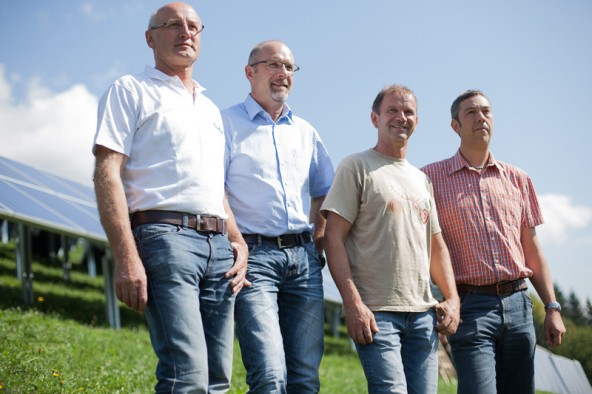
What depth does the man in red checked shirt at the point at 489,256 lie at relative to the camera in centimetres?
422

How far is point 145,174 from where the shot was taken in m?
3.13

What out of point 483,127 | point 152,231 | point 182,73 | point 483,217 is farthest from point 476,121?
point 152,231

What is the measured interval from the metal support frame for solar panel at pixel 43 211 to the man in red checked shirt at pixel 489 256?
19.6 ft

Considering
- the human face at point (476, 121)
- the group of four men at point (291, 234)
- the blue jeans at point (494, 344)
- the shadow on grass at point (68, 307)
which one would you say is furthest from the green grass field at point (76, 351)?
the human face at point (476, 121)

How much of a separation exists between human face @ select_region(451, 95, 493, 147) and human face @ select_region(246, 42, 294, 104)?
1.29m

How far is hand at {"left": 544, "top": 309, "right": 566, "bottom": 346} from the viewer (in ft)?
15.0

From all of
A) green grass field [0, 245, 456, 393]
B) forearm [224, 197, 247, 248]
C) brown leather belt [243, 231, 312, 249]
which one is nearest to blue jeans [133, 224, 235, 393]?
forearm [224, 197, 247, 248]

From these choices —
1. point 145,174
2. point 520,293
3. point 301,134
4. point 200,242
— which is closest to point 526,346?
point 520,293

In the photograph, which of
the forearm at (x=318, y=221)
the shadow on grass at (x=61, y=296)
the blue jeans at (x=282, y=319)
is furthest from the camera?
the shadow on grass at (x=61, y=296)

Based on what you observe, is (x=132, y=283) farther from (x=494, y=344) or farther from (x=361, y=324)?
(x=494, y=344)

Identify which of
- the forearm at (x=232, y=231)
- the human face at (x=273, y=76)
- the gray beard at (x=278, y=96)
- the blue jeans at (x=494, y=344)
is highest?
the human face at (x=273, y=76)

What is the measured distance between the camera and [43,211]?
949 centimetres

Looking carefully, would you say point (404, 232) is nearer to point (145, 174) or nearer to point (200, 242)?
point (200, 242)

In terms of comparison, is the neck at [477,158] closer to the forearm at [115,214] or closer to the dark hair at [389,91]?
the dark hair at [389,91]
